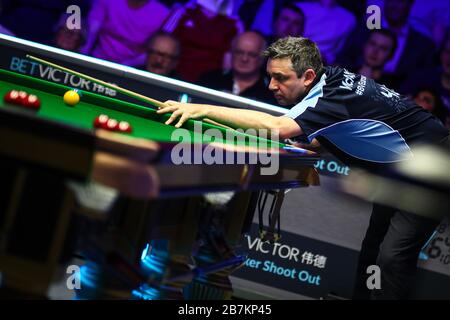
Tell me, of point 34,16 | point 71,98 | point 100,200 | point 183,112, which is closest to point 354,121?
point 183,112

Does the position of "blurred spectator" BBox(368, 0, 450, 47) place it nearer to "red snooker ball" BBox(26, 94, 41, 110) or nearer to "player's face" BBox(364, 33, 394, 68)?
"player's face" BBox(364, 33, 394, 68)

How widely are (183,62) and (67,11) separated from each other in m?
1.06

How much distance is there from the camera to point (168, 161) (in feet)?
6.47

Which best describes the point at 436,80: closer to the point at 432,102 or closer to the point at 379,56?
the point at 432,102

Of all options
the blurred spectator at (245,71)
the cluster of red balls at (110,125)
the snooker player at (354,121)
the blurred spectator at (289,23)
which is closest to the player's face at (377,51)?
the blurred spectator at (289,23)

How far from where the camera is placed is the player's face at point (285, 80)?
3449mm

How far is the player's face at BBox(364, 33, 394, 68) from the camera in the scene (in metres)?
5.16

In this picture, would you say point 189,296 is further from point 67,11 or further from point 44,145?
point 67,11

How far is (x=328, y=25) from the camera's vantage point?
5.53 meters

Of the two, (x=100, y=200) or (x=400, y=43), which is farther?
(x=400, y=43)

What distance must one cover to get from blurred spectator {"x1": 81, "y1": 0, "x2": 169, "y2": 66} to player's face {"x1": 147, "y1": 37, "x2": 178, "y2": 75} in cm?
34

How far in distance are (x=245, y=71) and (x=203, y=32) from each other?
0.59m

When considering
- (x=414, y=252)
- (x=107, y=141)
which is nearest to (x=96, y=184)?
(x=107, y=141)

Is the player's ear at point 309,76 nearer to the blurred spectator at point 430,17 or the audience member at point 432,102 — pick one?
the audience member at point 432,102
